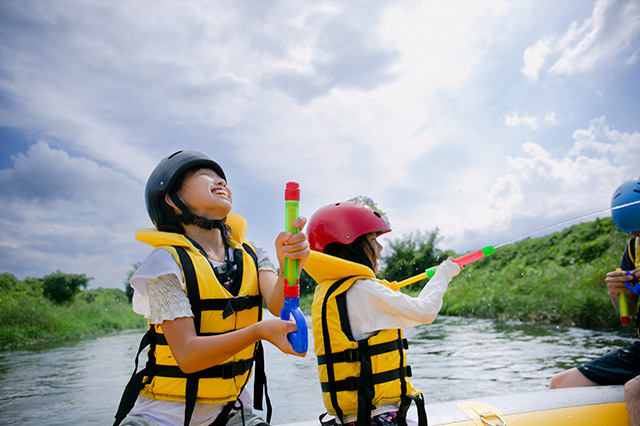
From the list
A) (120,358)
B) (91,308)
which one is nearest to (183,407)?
(120,358)

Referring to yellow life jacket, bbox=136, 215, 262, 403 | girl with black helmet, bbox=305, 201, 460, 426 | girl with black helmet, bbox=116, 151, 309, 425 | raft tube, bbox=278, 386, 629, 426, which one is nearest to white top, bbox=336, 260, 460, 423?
girl with black helmet, bbox=305, 201, 460, 426

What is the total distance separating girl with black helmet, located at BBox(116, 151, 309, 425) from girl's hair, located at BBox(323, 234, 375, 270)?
55cm

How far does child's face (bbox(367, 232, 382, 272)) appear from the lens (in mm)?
2664

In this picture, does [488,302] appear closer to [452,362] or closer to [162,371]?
[452,362]

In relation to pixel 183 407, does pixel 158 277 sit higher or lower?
higher

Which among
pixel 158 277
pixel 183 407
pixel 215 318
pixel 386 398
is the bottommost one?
pixel 386 398

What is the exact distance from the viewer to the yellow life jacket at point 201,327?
1.85m

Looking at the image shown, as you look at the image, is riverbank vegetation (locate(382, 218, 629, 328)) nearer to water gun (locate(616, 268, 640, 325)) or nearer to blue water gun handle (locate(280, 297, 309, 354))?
water gun (locate(616, 268, 640, 325))

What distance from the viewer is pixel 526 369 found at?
6.89m

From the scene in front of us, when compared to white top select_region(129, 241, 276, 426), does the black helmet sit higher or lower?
higher

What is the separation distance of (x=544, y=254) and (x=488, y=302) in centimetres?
564

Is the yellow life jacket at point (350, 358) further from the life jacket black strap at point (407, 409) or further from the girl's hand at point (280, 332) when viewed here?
the girl's hand at point (280, 332)

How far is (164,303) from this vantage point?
1742mm

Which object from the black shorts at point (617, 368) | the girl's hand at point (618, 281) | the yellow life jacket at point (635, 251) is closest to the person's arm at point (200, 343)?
the girl's hand at point (618, 281)
